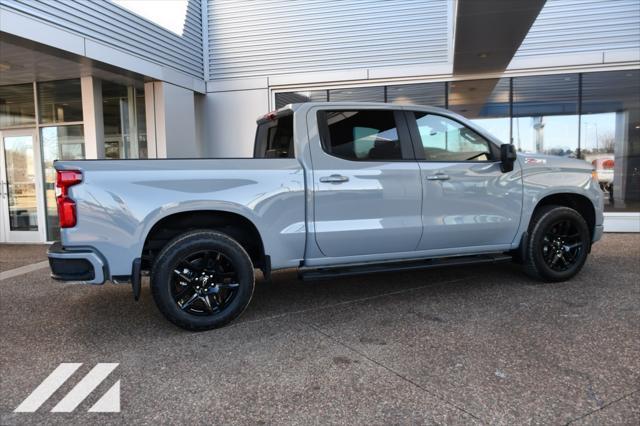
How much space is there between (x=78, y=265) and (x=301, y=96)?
7.67 m

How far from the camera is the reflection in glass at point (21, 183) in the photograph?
31.3ft

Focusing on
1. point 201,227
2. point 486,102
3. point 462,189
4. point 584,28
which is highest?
point 584,28

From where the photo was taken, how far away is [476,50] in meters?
8.04

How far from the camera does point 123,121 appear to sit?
930 cm

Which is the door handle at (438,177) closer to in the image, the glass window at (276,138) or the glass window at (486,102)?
the glass window at (276,138)

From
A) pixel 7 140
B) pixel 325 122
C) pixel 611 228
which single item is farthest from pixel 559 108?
pixel 7 140

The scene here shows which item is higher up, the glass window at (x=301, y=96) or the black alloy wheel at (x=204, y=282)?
the glass window at (x=301, y=96)

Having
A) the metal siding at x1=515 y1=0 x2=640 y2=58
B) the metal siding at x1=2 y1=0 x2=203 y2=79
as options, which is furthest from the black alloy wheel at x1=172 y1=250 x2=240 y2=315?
the metal siding at x1=515 y1=0 x2=640 y2=58

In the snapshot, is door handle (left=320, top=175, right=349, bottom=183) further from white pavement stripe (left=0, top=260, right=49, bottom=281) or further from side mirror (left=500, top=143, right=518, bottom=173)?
white pavement stripe (left=0, top=260, right=49, bottom=281)

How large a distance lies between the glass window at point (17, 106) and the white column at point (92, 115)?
4.56ft

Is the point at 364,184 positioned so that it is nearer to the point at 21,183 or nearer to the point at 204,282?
the point at 204,282

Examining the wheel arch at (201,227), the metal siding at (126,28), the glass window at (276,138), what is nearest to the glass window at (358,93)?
the metal siding at (126,28)

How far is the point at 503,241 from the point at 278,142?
2.56 metres
